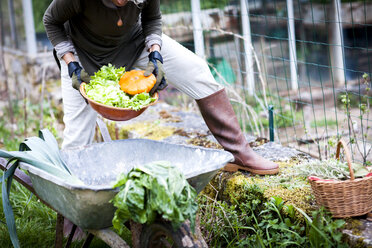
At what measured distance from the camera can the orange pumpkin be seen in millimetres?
2713

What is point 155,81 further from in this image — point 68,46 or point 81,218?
point 81,218

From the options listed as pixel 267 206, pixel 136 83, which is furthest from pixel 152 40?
pixel 267 206

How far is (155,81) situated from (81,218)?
953mm

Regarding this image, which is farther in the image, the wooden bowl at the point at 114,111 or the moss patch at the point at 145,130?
the moss patch at the point at 145,130

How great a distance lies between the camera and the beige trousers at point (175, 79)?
3129 mm

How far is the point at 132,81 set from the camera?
2750 millimetres

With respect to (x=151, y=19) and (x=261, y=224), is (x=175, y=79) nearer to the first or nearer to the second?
(x=151, y=19)

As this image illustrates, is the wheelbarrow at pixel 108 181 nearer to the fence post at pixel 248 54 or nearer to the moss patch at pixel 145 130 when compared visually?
the moss patch at pixel 145 130

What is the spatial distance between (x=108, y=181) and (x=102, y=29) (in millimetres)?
955

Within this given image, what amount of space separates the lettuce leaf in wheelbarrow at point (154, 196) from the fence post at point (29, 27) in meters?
6.32

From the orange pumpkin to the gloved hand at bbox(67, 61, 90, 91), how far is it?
24 centimetres

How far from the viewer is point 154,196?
201cm

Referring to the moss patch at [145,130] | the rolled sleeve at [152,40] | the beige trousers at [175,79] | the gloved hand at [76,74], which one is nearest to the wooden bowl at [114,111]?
the gloved hand at [76,74]

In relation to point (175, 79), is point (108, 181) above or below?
below
